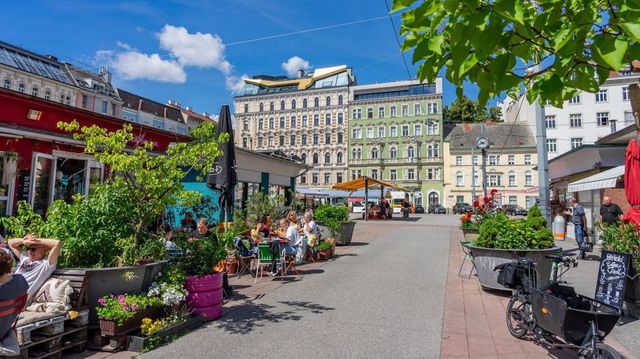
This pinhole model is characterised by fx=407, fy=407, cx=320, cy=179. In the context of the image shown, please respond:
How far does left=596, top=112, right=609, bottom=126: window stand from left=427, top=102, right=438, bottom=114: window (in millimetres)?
20381

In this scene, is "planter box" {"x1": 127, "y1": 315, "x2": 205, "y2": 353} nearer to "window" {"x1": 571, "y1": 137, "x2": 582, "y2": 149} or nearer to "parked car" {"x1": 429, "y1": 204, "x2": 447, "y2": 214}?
"parked car" {"x1": 429, "y1": 204, "x2": 447, "y2": 214}

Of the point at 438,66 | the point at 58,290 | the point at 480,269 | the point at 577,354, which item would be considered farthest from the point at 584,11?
the point at 480,269

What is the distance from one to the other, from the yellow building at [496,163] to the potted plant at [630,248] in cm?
5082

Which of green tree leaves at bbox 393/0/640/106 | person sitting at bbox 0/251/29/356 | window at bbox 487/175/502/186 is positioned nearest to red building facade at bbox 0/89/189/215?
person sitting at bbox 0/251/29/356

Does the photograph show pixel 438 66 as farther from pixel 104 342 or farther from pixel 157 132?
pixel 157 132

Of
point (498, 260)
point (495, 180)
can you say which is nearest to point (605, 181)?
point (498, 260)

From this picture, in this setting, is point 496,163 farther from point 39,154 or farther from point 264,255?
point 39,154

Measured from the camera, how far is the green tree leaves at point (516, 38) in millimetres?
1583

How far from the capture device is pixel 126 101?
5388 centimetres

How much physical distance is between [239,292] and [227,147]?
143 inches

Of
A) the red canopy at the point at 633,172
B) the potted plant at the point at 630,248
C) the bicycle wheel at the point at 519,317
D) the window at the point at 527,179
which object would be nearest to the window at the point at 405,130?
the window at the point at 527,179

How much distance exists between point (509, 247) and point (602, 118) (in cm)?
5128

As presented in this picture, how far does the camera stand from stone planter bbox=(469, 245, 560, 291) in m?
6.71

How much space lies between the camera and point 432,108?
61156 millimetres
